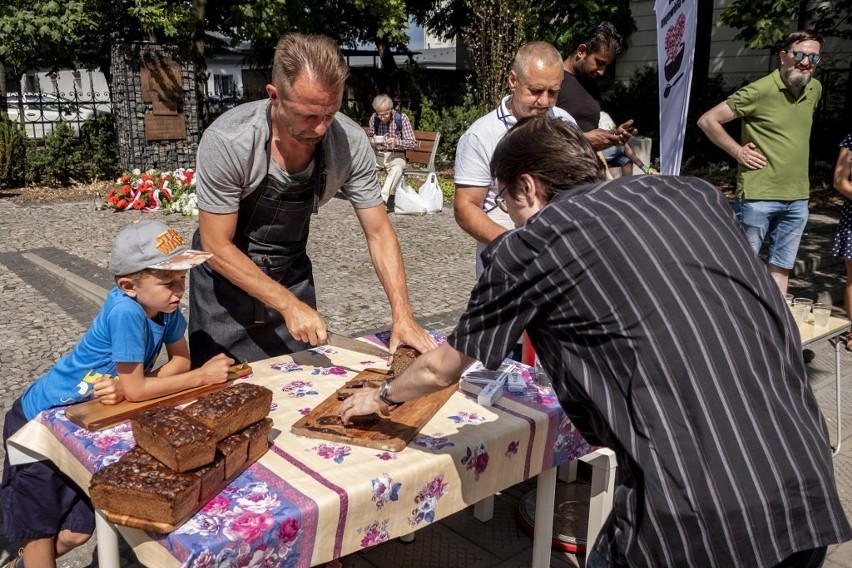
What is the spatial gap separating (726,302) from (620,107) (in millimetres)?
16961

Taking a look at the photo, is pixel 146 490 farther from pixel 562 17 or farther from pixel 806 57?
pixel 562 17

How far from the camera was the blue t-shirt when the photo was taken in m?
2.19

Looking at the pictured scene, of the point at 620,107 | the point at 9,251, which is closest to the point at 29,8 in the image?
the point at 9,251

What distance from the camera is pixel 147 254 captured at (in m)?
2.27

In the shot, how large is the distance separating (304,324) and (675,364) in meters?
1.35

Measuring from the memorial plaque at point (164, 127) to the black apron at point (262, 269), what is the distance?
10.3m

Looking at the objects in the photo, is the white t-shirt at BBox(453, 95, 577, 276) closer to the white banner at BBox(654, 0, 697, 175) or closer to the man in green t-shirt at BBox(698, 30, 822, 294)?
the white banner at BBox(654, 0, 697, 175)

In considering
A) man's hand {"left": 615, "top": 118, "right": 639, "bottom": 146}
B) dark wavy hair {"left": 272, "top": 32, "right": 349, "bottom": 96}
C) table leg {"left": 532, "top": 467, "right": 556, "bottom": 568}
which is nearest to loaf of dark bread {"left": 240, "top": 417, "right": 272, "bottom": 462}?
table leg {"left": 532, "top": 467, "right": 556, "bottom": 568}

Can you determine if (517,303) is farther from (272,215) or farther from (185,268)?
(272,215)

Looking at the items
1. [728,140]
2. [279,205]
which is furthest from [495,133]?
[728,140]

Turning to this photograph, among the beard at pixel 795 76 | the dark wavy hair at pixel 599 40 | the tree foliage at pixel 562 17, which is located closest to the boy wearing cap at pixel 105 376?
the dark wavy hair at pixel 599 40

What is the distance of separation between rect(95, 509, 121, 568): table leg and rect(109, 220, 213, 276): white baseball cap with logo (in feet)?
2.39

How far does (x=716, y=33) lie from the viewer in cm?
1770

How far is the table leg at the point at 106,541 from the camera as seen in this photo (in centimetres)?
185
